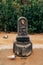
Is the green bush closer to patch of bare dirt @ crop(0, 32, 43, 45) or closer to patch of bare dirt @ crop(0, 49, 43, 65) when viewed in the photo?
patch of bare dirt @ crop(0, 32, 43, 45)

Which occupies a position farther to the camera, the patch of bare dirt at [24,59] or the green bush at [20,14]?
the green bush at [20,14]

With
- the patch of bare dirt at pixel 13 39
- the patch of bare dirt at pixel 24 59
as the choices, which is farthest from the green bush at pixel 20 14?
the patch of bare dirt at pixel 24 59

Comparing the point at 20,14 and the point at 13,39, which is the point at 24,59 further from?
the point at 20,14

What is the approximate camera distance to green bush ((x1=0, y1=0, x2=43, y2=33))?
13.8 m

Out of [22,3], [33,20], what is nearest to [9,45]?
[33,20]

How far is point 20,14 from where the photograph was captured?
1388cm

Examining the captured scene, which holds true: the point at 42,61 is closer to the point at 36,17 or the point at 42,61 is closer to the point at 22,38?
the point at 22,38

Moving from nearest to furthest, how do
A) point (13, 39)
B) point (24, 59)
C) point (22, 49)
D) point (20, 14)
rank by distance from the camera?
point (24, 59) → point (22, 49) → point (13, 39) → point (20, 14)

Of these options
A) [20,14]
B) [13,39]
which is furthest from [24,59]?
[20,14]

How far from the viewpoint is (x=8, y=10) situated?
13.9 meters

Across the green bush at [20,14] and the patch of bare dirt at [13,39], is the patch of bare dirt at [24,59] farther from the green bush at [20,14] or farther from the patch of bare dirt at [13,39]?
the green bush at [20,14]

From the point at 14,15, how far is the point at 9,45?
2.74 m

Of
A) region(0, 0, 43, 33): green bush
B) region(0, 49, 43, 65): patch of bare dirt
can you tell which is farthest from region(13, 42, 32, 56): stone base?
region(0, 0, 43, 33): green bush

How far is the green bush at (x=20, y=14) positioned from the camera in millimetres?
13789
